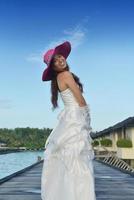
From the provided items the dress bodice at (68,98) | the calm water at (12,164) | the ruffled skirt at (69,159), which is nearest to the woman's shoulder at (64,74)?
the dress bodice at (68,98)

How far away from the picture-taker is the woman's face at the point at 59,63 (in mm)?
5519

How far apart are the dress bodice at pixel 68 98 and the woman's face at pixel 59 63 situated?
24 cm

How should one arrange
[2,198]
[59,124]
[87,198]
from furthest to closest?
1. [2,198]
2. [59,124]
3. [87,198]

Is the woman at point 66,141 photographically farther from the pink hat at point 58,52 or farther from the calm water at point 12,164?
the calm water at point 12,164

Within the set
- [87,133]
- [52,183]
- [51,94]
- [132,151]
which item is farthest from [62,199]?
[132,151]

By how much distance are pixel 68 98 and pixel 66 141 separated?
0.45m

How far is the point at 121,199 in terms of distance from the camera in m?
9.80

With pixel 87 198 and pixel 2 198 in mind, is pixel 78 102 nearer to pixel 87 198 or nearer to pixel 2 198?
pixel 87 198

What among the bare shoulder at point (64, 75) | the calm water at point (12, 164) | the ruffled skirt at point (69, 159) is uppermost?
the calm water at point (12, 164)

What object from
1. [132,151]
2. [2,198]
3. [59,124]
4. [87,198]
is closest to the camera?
[87,198]

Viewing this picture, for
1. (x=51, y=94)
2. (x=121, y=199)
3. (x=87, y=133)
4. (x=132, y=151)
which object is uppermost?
(x=132, y=151)

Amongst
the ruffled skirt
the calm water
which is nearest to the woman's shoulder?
the ruffled skirt

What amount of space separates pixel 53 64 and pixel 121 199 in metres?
4.90

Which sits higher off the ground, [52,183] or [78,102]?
[78,102]
